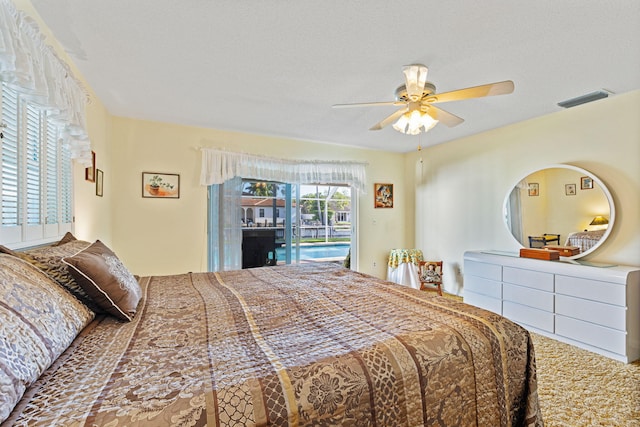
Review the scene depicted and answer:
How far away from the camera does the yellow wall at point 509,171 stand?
9.24ft

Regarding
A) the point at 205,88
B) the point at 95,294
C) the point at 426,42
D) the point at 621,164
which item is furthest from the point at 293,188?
the point at 621,164

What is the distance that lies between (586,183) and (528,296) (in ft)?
4.36

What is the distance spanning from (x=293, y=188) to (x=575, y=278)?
3603 millimetres

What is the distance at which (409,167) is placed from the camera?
17.8 feet

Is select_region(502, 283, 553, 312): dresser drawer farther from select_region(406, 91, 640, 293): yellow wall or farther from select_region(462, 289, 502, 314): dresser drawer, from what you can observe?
select_region(406, 91, 640, 293): yellow wall

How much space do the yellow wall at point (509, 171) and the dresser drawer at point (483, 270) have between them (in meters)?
0.46

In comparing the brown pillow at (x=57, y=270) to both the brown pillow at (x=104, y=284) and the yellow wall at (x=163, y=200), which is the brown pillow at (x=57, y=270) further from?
the yellow wall at (x=163, y=200)

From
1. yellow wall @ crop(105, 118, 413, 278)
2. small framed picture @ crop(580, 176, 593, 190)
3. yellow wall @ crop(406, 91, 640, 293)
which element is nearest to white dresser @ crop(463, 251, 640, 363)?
yellow wall @ crop(406, 91, 640, 293)

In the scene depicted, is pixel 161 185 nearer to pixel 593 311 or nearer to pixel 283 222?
pixel 283 222

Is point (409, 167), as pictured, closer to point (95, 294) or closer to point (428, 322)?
point (428, 322)

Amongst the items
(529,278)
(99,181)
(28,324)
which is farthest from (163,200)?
(529,278)

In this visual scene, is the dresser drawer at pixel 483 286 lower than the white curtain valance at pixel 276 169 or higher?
lower

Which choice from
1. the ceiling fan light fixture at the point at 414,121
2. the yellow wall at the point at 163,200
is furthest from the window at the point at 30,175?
the ceiling fan light fixture at the point at 414,121

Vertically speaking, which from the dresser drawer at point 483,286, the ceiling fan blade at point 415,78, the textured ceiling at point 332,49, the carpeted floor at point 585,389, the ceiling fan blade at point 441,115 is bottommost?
the carpeted floor at point 585,389
